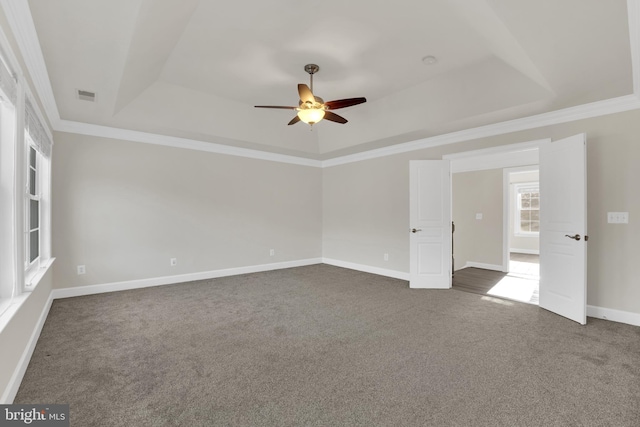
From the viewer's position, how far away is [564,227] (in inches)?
140

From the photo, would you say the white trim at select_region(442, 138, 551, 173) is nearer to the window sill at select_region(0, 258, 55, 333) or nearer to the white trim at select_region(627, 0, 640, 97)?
the white trim at select_region(627, 0, 640, 97)

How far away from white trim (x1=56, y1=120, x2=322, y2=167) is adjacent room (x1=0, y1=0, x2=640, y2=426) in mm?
28

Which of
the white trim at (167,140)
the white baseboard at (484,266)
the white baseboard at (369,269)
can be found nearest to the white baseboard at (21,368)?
the white trim at (167,140)

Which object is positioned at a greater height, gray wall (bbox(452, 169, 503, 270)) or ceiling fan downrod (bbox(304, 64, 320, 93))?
ceiling fan downrod (bbox(304, 64, 320, 93))

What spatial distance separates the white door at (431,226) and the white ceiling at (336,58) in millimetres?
683

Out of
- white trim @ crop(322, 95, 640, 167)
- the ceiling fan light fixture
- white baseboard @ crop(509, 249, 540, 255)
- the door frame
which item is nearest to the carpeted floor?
the ceiling fan light fixture

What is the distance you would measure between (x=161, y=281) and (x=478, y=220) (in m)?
6.58

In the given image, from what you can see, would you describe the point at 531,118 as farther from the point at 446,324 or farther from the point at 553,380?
the point at 553,380

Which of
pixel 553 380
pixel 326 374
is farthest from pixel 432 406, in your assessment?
pixel 553 380

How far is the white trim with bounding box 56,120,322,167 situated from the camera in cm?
432

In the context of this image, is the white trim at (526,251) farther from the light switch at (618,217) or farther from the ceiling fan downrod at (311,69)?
the ceiling fan downrod at (311,69)

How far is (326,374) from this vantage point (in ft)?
7.41

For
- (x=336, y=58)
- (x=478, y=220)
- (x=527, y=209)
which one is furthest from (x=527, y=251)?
(x=336, y=58)

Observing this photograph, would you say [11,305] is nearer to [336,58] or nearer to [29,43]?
[29,43]
